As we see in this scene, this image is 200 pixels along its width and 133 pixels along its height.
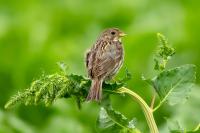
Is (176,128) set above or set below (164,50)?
below

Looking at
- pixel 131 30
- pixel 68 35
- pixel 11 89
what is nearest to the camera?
pixel 11 89

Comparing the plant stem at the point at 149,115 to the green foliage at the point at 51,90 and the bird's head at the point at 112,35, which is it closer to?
the green foliage at the point at 51,90

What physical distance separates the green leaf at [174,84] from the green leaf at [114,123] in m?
0.16

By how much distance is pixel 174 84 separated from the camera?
3.45 metres

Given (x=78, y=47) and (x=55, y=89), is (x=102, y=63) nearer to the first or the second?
(x=55, y=89)

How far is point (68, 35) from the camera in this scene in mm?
9180

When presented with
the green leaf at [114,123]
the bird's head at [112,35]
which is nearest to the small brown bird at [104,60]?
the bird's head at [112,35]

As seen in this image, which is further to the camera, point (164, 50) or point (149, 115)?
point (164, 50)

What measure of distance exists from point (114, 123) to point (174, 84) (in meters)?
0.28

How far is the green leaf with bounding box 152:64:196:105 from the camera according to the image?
3.41m

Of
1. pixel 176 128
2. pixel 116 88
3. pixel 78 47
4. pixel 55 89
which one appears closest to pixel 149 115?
pixel 116 88

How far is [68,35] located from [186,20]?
1.41 meters

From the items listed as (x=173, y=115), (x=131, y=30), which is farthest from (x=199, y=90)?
(x=131, y=30)

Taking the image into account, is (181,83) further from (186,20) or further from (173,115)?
(186,20)
